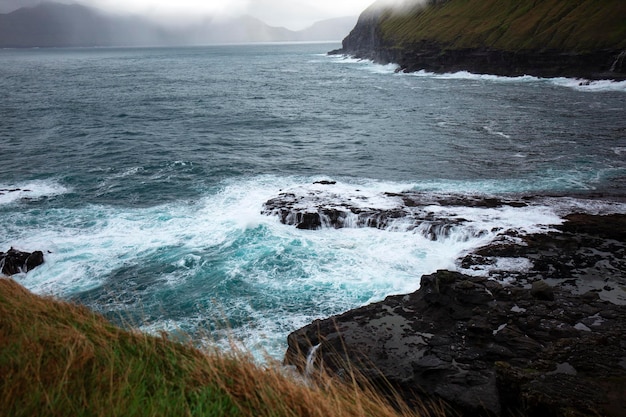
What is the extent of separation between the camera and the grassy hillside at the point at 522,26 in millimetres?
87625

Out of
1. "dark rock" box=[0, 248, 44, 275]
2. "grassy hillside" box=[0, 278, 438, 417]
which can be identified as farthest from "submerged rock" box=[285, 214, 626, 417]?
"dark rock" box=[0, 248, 44, 275]

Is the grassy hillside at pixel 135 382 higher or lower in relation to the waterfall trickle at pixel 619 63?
lower

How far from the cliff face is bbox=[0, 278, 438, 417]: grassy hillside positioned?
304ft

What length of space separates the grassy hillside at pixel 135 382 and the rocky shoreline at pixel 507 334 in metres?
2.27

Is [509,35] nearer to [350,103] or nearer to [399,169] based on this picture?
[350,103]

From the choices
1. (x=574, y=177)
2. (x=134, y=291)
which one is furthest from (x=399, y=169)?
(x=134, y=291)

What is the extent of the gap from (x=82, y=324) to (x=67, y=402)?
205 centimetres

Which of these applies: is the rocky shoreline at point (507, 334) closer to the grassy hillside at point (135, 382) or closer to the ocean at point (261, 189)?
the ocean at point (261, 189)

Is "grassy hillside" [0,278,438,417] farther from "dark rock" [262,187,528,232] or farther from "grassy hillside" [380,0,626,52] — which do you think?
"grassy hillside" [380,0,626,52]

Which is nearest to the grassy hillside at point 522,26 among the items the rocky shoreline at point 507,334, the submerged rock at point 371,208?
the submerged rock at point 371,208

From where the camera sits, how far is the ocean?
19.4 metres

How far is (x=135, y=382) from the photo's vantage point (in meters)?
4.48

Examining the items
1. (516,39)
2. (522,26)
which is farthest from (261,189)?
(522,26)

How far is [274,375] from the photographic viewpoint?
15.0 ft
